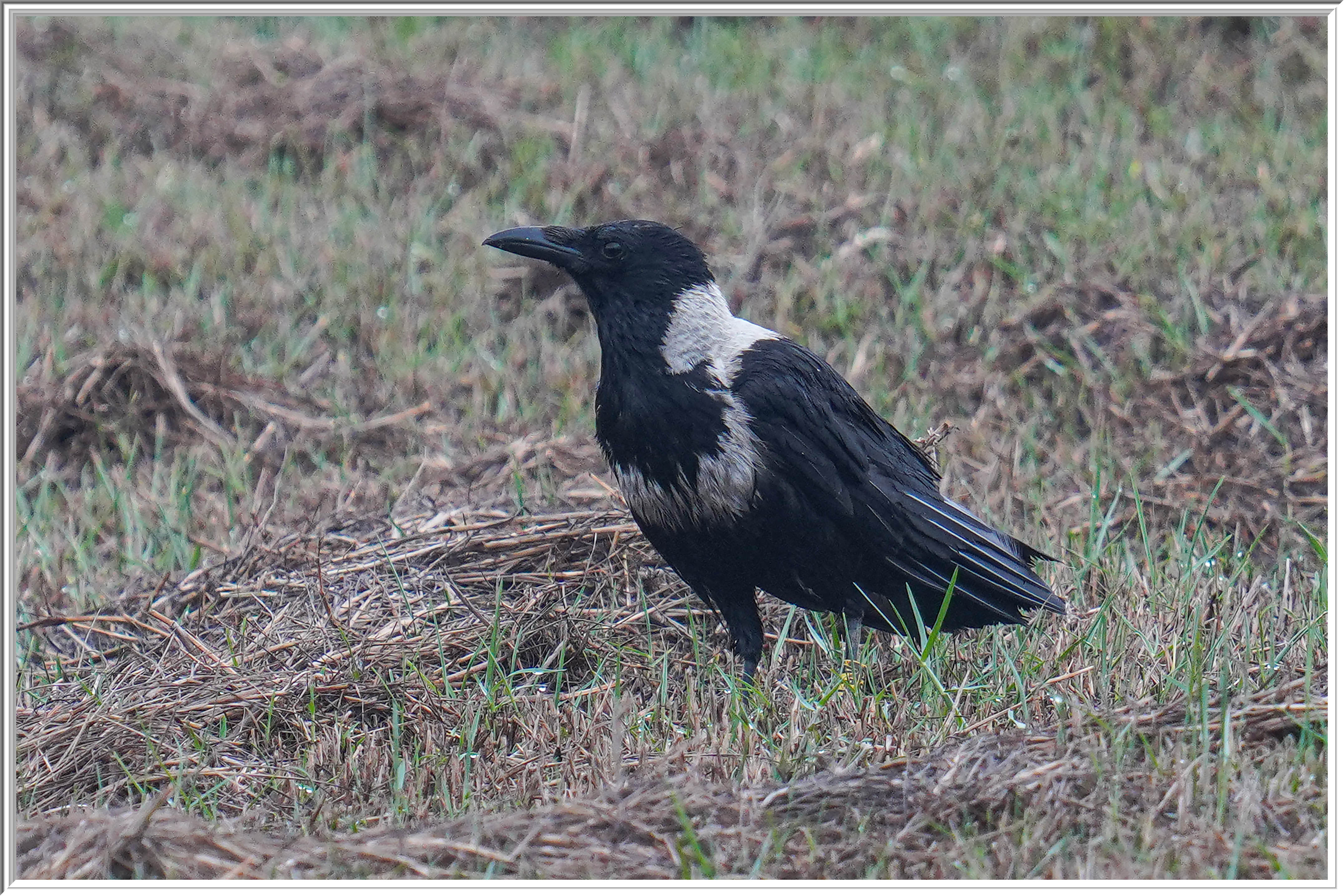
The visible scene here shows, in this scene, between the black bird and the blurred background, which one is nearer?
the black bird

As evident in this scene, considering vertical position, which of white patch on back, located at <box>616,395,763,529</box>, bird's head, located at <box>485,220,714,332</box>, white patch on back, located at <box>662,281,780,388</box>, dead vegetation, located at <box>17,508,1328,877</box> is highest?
bird's head, located at <box>485,220,714,332</box>

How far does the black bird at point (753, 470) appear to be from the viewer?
323 cm

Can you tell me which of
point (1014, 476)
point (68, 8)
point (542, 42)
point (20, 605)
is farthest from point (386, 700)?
point (542, 42)

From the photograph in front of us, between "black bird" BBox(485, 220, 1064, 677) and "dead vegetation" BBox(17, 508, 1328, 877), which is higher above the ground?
"black bird" BBox(485, 220, 1064, 677)

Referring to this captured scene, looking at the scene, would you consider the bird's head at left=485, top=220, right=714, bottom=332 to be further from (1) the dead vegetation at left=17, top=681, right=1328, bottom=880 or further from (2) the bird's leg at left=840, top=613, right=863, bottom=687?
(1) the dead vegetation at left=17, top=681, right=1328, bottom=880

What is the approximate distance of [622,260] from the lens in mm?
3482

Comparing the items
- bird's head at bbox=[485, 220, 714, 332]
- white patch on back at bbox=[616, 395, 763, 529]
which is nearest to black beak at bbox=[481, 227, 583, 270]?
bird's head at bbox=[485, 220, 714, 332]

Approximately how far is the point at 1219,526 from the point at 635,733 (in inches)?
89.1

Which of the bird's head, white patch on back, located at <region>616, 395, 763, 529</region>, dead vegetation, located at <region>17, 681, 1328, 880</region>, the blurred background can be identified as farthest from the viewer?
the blurred background

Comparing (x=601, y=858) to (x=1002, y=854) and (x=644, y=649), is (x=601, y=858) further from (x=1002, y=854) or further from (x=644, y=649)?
(x=644, y=649)

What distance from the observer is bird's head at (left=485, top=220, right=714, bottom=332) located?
3438mm

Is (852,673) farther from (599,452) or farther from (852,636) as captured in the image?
(599,452)

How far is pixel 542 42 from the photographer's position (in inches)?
322

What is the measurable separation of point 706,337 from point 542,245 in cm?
48
